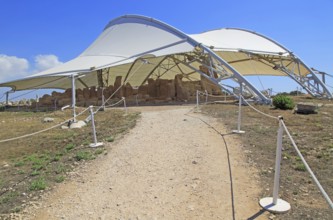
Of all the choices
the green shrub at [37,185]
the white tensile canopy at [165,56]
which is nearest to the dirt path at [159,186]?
the green shrub at [37,185]

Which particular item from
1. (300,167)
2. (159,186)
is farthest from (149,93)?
(159,186)

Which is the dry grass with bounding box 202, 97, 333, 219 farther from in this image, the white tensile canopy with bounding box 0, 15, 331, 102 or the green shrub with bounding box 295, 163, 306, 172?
the white tensile canopy with bounding box 0, 15, 331, 102

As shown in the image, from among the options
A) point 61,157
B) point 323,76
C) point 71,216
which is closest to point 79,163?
point 61,157

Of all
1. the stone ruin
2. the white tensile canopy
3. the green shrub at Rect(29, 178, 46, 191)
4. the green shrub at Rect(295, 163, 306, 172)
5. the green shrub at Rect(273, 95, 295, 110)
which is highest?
the white tensile canopy

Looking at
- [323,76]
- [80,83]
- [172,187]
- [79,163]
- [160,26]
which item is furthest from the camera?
[80,83]

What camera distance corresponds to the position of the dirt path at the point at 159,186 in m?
4.90

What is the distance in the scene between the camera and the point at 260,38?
105ft

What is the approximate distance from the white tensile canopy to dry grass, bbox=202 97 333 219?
7.12 meters

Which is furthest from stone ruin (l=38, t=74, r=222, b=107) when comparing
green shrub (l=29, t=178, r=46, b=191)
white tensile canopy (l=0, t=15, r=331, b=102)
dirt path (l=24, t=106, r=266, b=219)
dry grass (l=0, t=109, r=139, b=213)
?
green shrub (l=29, t=178, r=46, b=191)

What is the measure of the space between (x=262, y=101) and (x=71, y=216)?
14.7m

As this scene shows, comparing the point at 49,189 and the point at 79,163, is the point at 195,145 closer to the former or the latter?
the point at 79,163

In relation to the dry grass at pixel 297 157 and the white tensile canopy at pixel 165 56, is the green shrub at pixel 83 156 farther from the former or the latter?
the white tensile canopy at pixel 165 56

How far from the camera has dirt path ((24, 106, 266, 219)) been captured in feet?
16.1

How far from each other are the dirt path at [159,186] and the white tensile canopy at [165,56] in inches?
449
